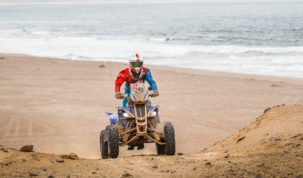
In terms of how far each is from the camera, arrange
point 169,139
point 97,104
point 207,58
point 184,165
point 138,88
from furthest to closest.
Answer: point 207,58, point 97,104, point 138,88, point 169,139, point 184,165

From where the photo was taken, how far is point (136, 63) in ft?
24.4

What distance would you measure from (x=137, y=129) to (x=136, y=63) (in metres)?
1.40

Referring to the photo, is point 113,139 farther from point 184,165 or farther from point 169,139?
point 184,165

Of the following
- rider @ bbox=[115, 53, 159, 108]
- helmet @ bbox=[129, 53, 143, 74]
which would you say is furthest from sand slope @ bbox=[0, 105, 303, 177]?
helmet @ bbox=[129, 53, 143, 74]

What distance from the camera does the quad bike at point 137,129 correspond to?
6750 millimetres

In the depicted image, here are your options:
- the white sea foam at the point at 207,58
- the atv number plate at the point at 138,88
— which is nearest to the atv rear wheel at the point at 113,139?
the atv number plate at the point at 138,88

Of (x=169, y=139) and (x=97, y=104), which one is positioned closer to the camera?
(x=169, y=139)

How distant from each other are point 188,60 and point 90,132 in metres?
18.2

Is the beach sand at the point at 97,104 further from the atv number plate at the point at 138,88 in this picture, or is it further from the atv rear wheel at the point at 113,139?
the atv number plate at the point at 138,88

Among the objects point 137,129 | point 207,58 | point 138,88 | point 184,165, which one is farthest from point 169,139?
point 207,58

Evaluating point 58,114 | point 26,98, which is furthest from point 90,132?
point 26,98

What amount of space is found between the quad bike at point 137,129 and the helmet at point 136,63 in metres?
0.32

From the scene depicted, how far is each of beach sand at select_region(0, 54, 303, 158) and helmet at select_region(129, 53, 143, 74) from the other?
8.27 ft

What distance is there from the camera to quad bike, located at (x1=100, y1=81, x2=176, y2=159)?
6.75 metres
